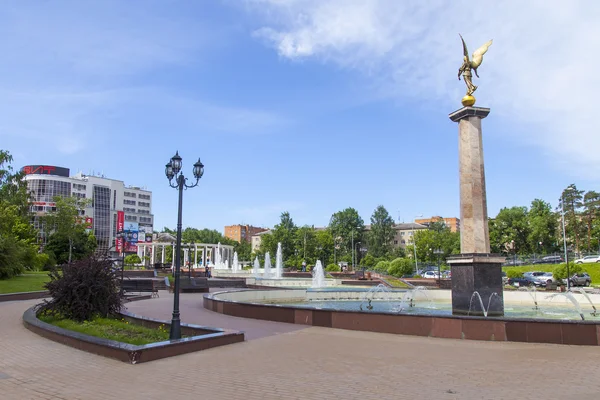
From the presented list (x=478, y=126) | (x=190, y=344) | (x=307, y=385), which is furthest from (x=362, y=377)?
(x=478, y=126)

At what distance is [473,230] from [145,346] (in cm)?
1015

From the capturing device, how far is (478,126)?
1491 cm

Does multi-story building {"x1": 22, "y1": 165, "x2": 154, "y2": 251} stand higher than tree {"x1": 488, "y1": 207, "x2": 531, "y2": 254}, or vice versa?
multi-story building {"x1": 22, "y1": 165, "x2": 154, "y2": 251}

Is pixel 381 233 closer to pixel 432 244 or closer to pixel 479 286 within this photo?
pixel 432 244

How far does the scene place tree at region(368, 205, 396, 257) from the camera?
100875 mm

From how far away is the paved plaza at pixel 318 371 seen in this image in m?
6.22

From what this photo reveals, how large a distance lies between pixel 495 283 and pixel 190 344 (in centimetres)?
904

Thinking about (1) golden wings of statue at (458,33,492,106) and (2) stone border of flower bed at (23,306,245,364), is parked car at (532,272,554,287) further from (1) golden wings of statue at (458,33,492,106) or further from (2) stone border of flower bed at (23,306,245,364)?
(2) stone border of flower bed at (23,306,245,364)

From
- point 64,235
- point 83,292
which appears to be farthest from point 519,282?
point 64,235

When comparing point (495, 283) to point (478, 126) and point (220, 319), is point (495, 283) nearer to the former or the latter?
point (478, 126)

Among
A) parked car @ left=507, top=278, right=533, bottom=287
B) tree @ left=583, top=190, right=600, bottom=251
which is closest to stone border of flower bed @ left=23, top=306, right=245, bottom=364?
parked car @ left=507, top=278, right=533, bottom=287

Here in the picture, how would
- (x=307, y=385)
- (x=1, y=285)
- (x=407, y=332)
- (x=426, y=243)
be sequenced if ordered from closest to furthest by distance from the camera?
(x=307, y=385) → (x=407, y=332) → (x=1, y=285) → (x=426, y=243)

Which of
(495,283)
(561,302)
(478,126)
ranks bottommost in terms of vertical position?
(561,302)

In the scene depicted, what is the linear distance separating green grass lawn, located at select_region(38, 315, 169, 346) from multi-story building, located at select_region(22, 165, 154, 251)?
285 ft
